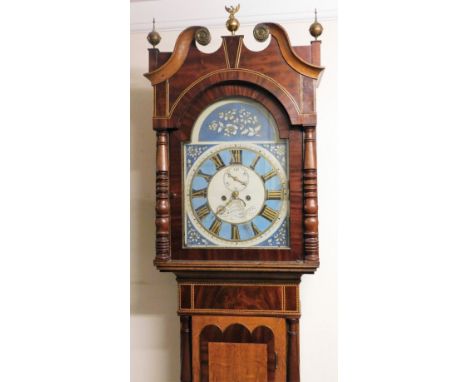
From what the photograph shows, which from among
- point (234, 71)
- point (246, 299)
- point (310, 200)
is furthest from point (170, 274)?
point (234, 71)

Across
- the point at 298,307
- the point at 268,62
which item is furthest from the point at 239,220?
the point at 268,62

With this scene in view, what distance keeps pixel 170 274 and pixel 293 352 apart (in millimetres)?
601

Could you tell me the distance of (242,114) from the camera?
123cm

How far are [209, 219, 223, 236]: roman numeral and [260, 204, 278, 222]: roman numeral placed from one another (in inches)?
5.3

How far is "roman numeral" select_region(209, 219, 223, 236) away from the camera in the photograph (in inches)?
48.8

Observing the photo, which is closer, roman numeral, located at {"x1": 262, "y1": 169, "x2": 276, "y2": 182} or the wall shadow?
roman numeral, located at {"x1": 262, "y1": 169, "x2": 276, "y2": 182}

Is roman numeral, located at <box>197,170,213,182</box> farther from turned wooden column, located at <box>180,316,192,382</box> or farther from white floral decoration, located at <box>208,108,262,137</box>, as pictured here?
turned wooden column, located at <box>180,316,192,382</box>

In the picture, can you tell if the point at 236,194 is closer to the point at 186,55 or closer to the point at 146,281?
the point at 186,55

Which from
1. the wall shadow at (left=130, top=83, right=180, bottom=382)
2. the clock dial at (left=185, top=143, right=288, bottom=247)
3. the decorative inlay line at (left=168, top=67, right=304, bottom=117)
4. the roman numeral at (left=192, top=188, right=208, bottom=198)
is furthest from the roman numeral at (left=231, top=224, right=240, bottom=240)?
the wall shadow at (left=130, top=83, right=180, bottom=382)

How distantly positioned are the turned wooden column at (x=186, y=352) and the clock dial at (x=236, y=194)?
284mm

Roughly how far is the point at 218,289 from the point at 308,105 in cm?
63

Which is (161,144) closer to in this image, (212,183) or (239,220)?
(212,183)

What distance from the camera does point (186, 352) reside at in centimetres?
126

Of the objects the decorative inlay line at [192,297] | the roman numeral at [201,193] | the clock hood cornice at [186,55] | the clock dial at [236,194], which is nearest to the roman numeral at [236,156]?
the clock dial at [236,194]
